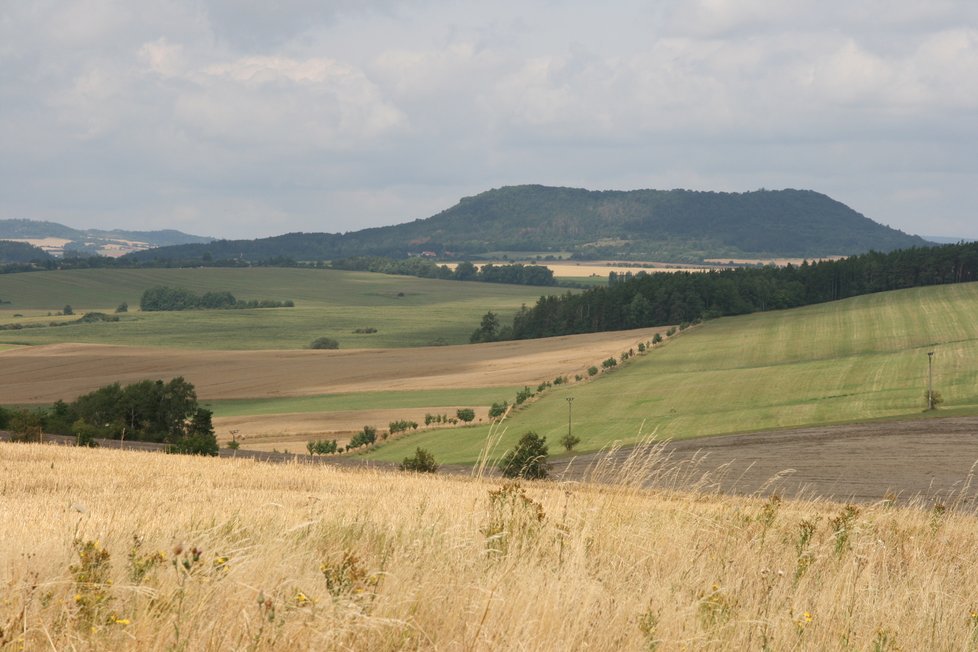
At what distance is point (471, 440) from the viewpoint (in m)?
61.9

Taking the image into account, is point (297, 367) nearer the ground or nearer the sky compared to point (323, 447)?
nearer the sky

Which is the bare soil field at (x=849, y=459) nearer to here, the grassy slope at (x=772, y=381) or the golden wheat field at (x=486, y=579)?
the grassy slope at (x=772, y=381)

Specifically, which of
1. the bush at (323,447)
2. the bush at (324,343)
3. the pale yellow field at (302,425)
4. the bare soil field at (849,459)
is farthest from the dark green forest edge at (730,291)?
the bare soil field at (849,459)

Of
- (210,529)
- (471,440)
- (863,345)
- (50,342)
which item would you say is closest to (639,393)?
(471,440)

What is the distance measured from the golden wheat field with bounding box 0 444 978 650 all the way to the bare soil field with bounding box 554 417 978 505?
2217 centimetres

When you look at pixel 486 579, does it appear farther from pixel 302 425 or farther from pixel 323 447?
pixel 302 425

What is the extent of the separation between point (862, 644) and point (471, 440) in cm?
5619

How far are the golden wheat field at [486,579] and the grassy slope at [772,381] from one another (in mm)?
28285

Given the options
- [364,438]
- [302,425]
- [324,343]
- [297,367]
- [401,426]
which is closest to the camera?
[364,438]

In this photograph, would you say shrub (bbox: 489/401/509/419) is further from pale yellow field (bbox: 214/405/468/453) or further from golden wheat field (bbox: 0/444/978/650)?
golden wheat field (bbox: 0/444/978/650)

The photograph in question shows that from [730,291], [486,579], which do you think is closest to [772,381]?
[730,291]

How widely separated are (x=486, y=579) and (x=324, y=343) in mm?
137867

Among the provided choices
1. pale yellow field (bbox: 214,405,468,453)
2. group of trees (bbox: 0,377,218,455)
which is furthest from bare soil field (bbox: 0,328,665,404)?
group of trees (bbox: 0,377,218,455)

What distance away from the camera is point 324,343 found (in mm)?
142250
